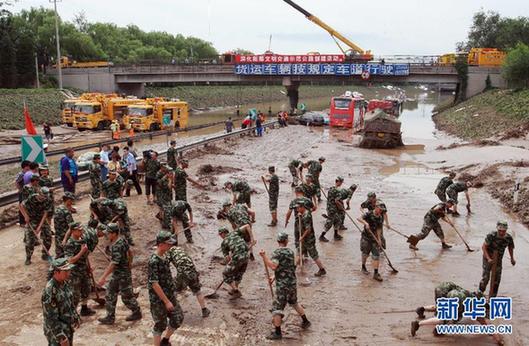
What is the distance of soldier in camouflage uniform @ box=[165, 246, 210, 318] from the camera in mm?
7469

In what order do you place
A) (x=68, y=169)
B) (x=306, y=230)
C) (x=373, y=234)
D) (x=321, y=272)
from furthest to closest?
(x=68, y=169) < (x=321, y=272) < (x=373, y=234) < (x=306, y=230)

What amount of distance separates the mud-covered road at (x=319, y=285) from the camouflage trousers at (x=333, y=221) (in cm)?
43

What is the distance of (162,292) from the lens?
21.5 ft

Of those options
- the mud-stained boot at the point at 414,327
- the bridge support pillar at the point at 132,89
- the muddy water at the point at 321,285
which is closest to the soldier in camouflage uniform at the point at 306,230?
the muddy water at the point at 321,285

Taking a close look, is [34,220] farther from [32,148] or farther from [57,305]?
[57,305]

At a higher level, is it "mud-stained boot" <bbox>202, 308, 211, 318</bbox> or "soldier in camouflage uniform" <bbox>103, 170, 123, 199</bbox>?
"soldier in camouflage uniform" <bbox>103, 170, 123, 199</bbox>

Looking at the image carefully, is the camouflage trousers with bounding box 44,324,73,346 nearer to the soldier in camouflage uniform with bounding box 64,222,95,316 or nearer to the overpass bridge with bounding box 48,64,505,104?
the soldier in camouflage uniform with bounding box 64,222,95,316

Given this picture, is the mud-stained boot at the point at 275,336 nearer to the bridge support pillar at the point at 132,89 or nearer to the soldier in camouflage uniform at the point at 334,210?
the soldier in camouflage uniform at the point at 334,210

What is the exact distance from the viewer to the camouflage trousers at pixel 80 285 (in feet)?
25.3

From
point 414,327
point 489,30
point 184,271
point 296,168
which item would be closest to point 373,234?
point 414,327

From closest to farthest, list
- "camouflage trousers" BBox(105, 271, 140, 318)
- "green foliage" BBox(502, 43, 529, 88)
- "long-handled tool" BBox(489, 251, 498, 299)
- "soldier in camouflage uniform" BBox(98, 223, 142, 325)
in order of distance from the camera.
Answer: "soldier in camouflage uniform" BBox(98, 223, 142, 325)
"camouflage trousers" BBox(105, 271, 140, 318)
"long-handled tool" BBox(489, 251, 498, 299)
"green foliage" BBox(502, 43, 529, 88)

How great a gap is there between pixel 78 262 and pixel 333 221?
6672 mm

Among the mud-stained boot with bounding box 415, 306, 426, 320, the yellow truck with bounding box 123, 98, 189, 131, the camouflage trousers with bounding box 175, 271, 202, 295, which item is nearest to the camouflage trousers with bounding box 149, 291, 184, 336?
the camouflage trousers with bounding box 175, 271, 202, 295

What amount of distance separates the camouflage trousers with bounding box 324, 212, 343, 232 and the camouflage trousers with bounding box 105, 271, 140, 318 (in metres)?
6.02
